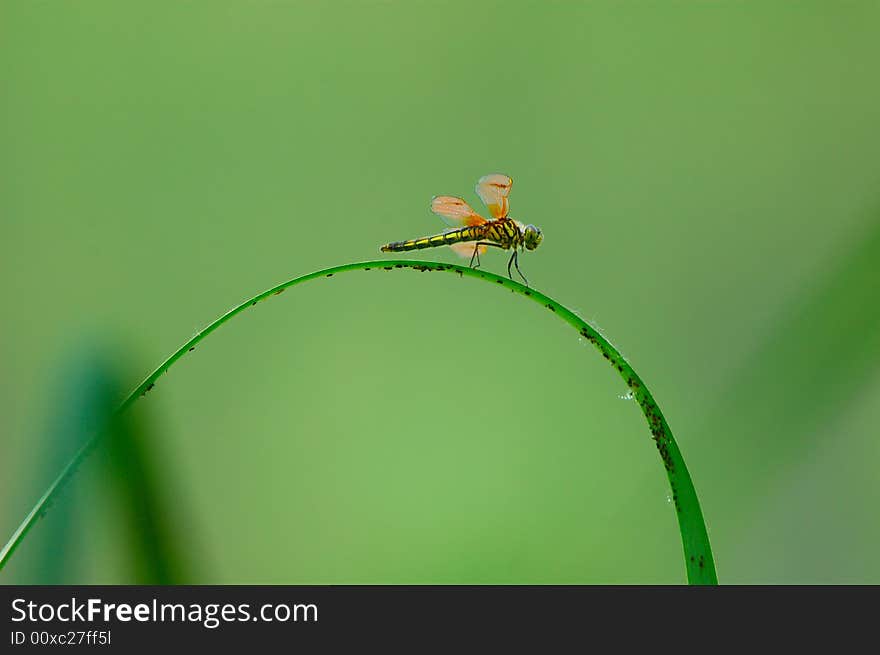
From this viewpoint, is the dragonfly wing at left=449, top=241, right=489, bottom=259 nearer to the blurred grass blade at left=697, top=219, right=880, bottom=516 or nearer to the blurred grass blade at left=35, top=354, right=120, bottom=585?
the blurred grass blade at left=697, top=219, right=880, bottom=516

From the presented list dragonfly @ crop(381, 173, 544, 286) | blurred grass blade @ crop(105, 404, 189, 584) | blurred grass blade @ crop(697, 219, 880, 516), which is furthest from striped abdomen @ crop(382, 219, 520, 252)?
blurred grass blade @ crop(105, 404, 189, 584)

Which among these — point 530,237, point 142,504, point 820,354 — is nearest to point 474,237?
point 530,237

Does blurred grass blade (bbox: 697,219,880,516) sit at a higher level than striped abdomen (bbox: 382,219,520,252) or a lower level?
lower

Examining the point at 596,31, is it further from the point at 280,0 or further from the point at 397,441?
the point at 397,441

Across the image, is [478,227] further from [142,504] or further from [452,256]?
[452,256]

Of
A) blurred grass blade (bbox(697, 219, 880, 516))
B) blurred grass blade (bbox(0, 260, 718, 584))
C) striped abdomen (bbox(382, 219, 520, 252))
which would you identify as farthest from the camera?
striped abdomen (bbox(382, 219, 520, 252))
